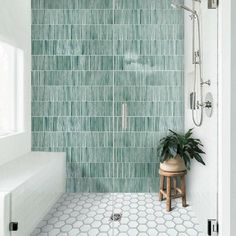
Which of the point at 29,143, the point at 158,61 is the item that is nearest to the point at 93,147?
the point at 29,143

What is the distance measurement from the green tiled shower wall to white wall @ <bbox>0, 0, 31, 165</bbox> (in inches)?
2.7

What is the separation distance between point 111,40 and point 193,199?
71.6 inches

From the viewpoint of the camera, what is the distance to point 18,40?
2742mm

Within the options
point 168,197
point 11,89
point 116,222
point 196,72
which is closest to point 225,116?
point 196,72

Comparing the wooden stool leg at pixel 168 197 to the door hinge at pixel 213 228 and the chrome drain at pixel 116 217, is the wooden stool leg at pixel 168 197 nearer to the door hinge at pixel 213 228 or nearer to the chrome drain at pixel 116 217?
the chrome drain at pixel 116 217

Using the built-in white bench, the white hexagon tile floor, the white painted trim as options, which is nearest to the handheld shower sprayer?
the white painted trim

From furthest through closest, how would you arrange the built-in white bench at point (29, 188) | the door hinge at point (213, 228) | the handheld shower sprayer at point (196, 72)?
the handheld shower sprayer at point (196, 72)
the built-in white bench at point (29, 188)
the door hinge at point (213, 228)

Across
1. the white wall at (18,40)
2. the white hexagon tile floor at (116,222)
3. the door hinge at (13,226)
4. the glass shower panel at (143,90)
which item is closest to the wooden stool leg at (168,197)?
Answer: the white hexagon tile floor at (116,222)

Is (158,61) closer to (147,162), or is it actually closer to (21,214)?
(147,162)

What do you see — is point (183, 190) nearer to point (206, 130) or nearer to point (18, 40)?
point (206, 130)

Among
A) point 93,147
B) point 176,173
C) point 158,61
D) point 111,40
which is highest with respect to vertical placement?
point 111,40

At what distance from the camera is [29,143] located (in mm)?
2863

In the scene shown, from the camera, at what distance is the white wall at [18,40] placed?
8.21ft

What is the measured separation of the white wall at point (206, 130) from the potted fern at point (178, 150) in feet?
0.24
